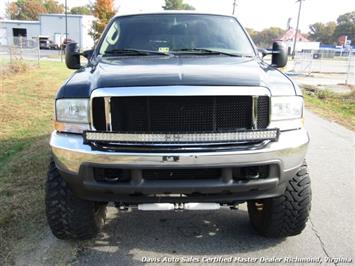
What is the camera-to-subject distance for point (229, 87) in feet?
9.63

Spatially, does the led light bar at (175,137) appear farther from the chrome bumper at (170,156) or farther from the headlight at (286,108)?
the headlight at (286,108)

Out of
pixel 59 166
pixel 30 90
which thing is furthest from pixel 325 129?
pixel 30 90

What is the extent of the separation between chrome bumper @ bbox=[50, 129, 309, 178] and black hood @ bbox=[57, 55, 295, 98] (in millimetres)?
346

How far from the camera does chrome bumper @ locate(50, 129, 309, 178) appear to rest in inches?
113

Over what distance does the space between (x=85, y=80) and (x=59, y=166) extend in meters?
0.64

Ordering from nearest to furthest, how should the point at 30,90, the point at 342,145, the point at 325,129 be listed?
the point at 342,145 → the point at 325,129 → the point at 30,90

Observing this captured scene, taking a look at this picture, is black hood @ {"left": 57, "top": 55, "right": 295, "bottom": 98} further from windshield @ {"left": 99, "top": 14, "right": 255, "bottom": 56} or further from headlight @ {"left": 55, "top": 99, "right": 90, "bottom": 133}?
windshield @ {"left": 99, "top": 14, "right": 255, "bottom": 56}

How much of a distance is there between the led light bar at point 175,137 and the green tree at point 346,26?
10410 centimetres

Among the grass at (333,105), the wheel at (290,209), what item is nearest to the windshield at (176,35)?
the wheel at (290,209)

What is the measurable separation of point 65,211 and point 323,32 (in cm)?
11597

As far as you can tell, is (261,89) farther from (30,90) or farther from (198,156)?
(30,90)

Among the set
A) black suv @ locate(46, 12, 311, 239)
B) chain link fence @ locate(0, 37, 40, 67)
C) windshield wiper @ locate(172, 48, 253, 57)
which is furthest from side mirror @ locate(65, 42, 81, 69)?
chain link fence @ locate(0, 37, 40, 67)

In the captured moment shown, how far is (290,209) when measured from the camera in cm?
345

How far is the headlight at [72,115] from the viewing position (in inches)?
118
